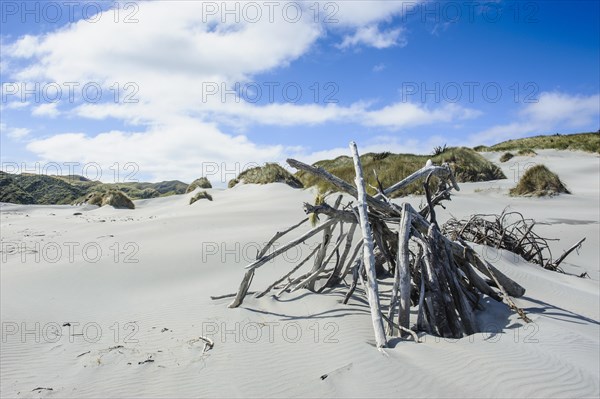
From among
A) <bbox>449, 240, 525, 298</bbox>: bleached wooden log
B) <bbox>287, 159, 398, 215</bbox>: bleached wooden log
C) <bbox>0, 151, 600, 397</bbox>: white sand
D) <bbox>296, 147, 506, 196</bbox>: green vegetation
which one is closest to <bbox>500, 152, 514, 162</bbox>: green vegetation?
<bbox>296, 147, 506, 196</bbox>: green vegetation

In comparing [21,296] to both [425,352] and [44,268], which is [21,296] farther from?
[425,352]

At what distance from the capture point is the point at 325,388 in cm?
275

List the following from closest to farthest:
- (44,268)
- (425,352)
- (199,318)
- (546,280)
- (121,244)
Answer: (425,352) < (199,318) < (546,280) < (44,268) < (121,244)

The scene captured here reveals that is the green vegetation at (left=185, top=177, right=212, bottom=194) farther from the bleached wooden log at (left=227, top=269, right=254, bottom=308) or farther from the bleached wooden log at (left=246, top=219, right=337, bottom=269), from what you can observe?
the bleached wooden log at (left=246, top=219, right=337, bottom=269)

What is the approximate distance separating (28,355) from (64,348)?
294 mm

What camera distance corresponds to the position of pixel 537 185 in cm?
1463

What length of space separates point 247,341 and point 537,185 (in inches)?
550

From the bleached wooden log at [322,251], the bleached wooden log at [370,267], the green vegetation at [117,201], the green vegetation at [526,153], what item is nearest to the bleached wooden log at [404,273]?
the bleached wooden log at [370,267]

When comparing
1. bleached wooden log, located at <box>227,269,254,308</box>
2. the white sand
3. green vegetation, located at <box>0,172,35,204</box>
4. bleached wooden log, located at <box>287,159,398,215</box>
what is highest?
green vegetation, located at <box>0,172,35,204</box>

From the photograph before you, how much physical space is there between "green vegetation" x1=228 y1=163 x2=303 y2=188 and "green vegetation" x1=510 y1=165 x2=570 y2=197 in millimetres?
9922

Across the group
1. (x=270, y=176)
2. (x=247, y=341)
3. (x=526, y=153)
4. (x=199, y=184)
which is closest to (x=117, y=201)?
(x=199, y=184)

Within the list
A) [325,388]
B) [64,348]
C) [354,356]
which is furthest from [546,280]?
[64,348]

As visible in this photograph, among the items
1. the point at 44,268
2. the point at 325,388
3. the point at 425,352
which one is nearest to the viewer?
the point at 325,388

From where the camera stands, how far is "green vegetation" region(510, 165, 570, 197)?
1450 centimetres
